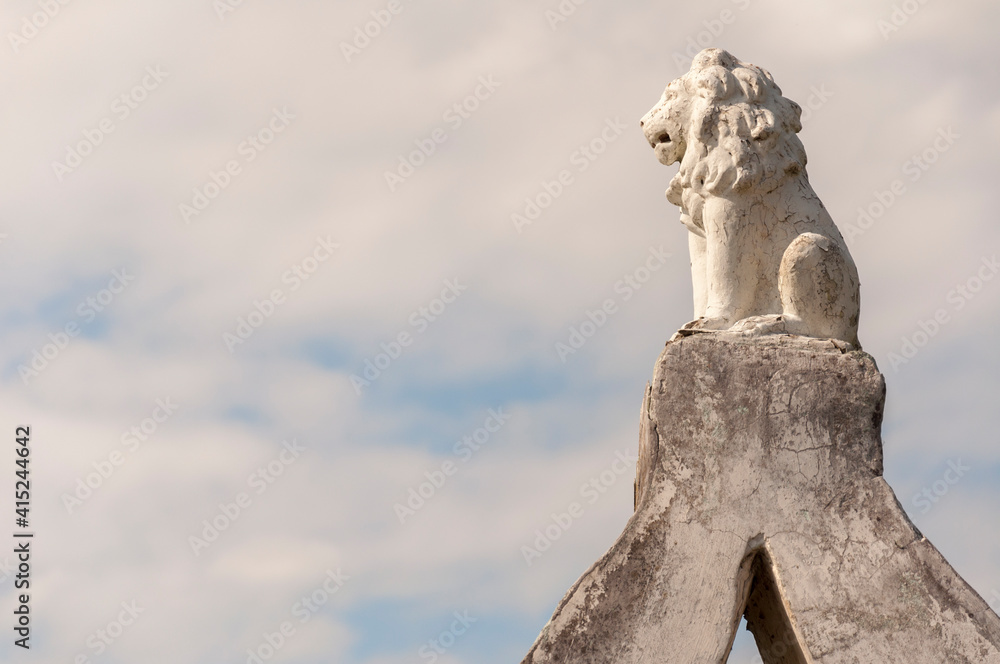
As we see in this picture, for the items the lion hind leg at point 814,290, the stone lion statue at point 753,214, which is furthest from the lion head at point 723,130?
the lion hind leg at point 814,290

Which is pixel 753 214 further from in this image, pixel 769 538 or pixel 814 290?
pixel 769 538

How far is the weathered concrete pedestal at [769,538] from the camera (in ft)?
19.7

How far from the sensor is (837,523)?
618 cm

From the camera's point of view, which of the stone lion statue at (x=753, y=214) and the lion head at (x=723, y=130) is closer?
the stone lion statue at (x=753, y=214)

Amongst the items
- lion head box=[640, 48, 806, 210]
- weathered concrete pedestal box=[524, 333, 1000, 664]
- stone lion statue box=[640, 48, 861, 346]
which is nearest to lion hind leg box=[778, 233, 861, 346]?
stone lion statue box=[640, 48, 861, 346]

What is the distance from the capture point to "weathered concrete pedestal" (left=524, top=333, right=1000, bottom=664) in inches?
236

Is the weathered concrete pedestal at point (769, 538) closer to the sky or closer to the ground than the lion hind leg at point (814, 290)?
closer to the ground

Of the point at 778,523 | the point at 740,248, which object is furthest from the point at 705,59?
the point at 778,523

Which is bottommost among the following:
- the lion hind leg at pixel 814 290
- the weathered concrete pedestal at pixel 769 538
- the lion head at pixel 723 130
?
the weathered concrete pedestal at pixel 769 538

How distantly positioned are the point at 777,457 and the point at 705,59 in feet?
7.80

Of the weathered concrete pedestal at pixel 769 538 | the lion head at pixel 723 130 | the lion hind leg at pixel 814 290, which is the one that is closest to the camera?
the weathered concrete pedestal at pixel 769 538

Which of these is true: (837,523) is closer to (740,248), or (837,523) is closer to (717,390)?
(717,390)

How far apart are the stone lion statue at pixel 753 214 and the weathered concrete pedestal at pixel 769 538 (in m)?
0.31

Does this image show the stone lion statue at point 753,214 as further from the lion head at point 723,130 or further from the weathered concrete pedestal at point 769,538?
the weathered concrete pedestal at point 769,538
